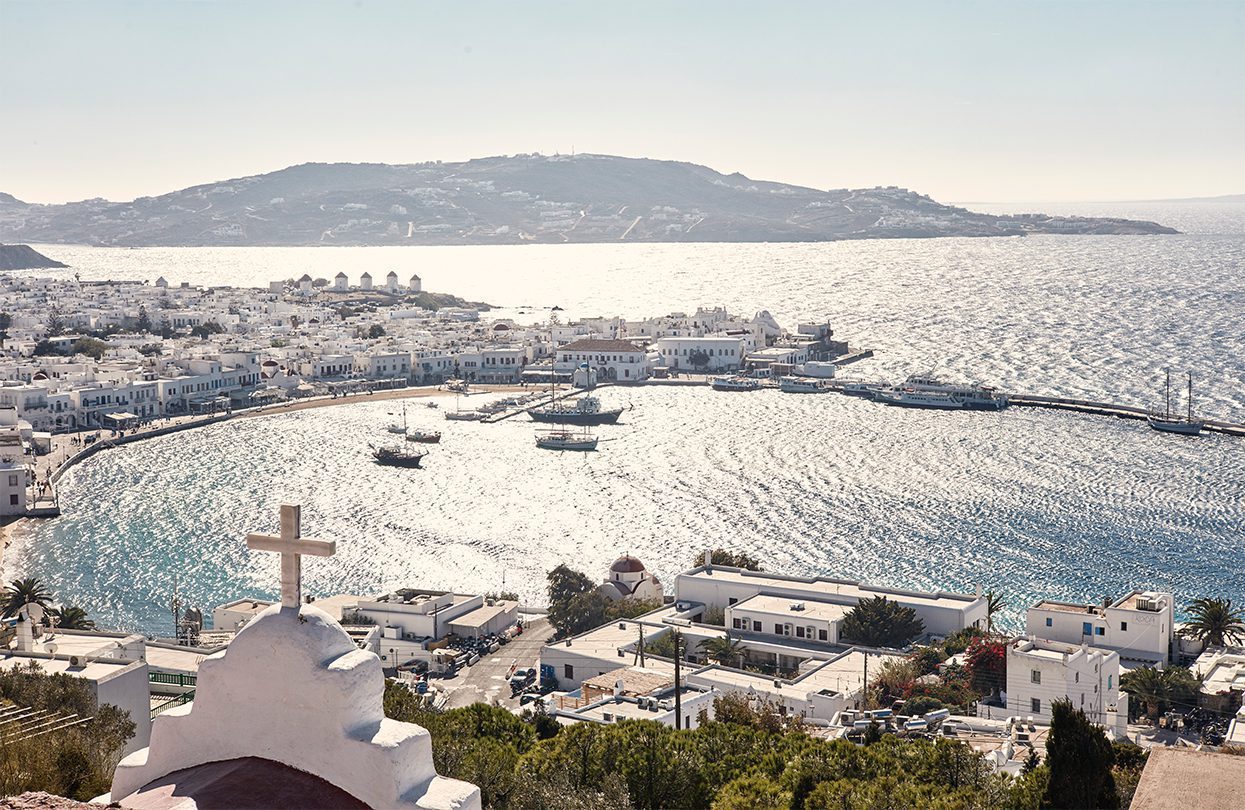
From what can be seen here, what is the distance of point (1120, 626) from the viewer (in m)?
24.5

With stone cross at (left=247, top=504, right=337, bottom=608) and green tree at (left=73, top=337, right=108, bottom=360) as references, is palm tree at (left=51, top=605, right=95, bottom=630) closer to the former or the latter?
stone cross at (left=247, top=504, right=337, bottom=608)

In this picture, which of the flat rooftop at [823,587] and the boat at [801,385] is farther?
the boat at [801,385]

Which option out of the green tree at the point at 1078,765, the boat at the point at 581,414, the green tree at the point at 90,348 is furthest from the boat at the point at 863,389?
the green tree at the point at 1078,765

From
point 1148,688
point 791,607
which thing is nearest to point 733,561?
point 791,607

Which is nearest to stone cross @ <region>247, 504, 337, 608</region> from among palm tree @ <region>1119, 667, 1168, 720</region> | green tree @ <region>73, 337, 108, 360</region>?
palm tree @ <region>1119, 667, 1168, 720</region>

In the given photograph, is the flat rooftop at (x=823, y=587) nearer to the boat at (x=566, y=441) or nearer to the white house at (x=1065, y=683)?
the white house at (x=1065, y=683)

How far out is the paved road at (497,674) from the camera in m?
23.3

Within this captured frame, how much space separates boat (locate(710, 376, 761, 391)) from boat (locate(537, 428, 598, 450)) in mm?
Answer: 14181

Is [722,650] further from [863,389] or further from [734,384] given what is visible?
[734,384]

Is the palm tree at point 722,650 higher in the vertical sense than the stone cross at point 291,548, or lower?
lower

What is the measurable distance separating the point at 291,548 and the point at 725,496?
3590 cm

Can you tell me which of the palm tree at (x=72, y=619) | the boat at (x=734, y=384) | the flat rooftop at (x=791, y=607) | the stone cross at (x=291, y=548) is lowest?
the flat rooftop at (x=791, y=607)

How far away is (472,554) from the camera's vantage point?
35.4m

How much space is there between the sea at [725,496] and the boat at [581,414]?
A: 992 millimetres
